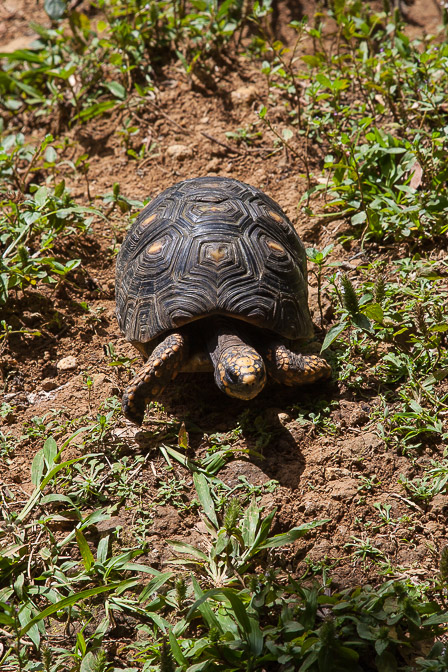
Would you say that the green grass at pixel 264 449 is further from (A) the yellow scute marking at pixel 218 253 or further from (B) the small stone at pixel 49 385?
(A) the yellow scute marking at pixel 218 253

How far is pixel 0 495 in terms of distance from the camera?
334 cm

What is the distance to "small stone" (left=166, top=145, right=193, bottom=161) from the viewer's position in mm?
5809

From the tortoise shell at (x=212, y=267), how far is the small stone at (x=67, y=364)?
0.51 meters

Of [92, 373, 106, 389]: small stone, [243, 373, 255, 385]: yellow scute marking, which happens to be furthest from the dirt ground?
[243, 373, 255, 385]: yellow scute marking

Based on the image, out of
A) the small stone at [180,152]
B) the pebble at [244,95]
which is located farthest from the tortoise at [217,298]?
the pebble at [244,95]

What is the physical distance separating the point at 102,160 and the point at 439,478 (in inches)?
172

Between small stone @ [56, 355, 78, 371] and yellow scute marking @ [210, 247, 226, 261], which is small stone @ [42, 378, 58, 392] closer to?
small stone @ [56, 355, 78, 371]

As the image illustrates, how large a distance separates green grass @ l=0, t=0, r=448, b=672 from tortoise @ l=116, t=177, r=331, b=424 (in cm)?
27

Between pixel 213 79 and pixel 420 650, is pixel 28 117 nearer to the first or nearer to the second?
pixel 213 79

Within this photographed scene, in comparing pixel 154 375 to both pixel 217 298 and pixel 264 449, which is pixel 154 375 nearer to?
pixel 217 298

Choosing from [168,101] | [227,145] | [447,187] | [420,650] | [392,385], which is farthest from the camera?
[168,101]

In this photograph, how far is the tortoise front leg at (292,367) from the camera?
11.4ft

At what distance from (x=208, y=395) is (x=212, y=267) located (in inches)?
31.9

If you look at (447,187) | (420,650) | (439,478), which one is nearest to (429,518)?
(439,478)
